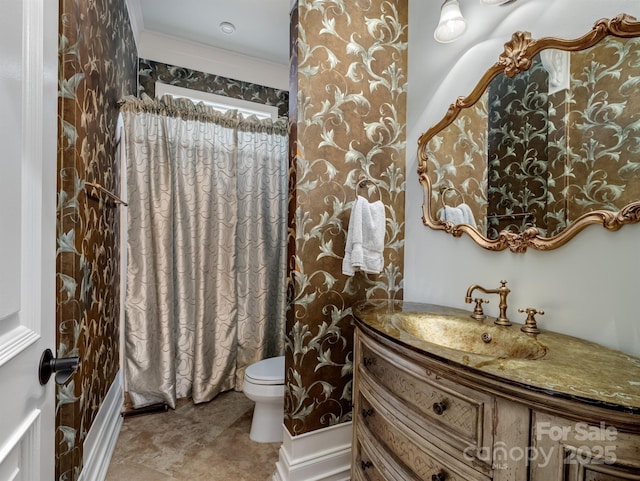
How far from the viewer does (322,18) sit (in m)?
1.52

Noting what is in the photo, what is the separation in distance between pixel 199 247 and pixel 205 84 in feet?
4.71

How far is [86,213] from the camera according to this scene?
1261 millimetres

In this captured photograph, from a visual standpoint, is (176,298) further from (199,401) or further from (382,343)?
(382,343)

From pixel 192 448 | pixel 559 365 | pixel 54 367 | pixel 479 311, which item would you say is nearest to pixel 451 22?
pixel 479 311

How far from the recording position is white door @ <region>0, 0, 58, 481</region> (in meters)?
0.47

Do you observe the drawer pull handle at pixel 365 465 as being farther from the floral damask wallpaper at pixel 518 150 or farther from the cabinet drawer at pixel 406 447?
the floral damask wallpaper at pixel 518 150

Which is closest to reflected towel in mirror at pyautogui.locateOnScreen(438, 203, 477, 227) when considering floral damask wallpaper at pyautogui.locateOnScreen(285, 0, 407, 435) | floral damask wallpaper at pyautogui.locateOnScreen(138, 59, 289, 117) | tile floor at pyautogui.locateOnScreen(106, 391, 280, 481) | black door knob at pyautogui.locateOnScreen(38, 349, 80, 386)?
floral damask wallpaper at pyautogui.locateOnScreen(285, 0, 407, 435)

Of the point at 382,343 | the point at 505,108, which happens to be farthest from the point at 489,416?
the point at 505,108

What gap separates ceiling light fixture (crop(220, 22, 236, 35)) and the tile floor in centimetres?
282

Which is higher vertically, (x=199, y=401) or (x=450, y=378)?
(x=450, y=378)

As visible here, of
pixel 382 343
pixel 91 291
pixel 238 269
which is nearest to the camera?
pixel 382 343

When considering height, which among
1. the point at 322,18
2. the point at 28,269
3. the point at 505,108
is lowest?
the point at 28,269

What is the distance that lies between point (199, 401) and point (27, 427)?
191 cm

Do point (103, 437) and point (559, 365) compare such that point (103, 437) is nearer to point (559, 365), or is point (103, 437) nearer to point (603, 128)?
point (559, 365)
